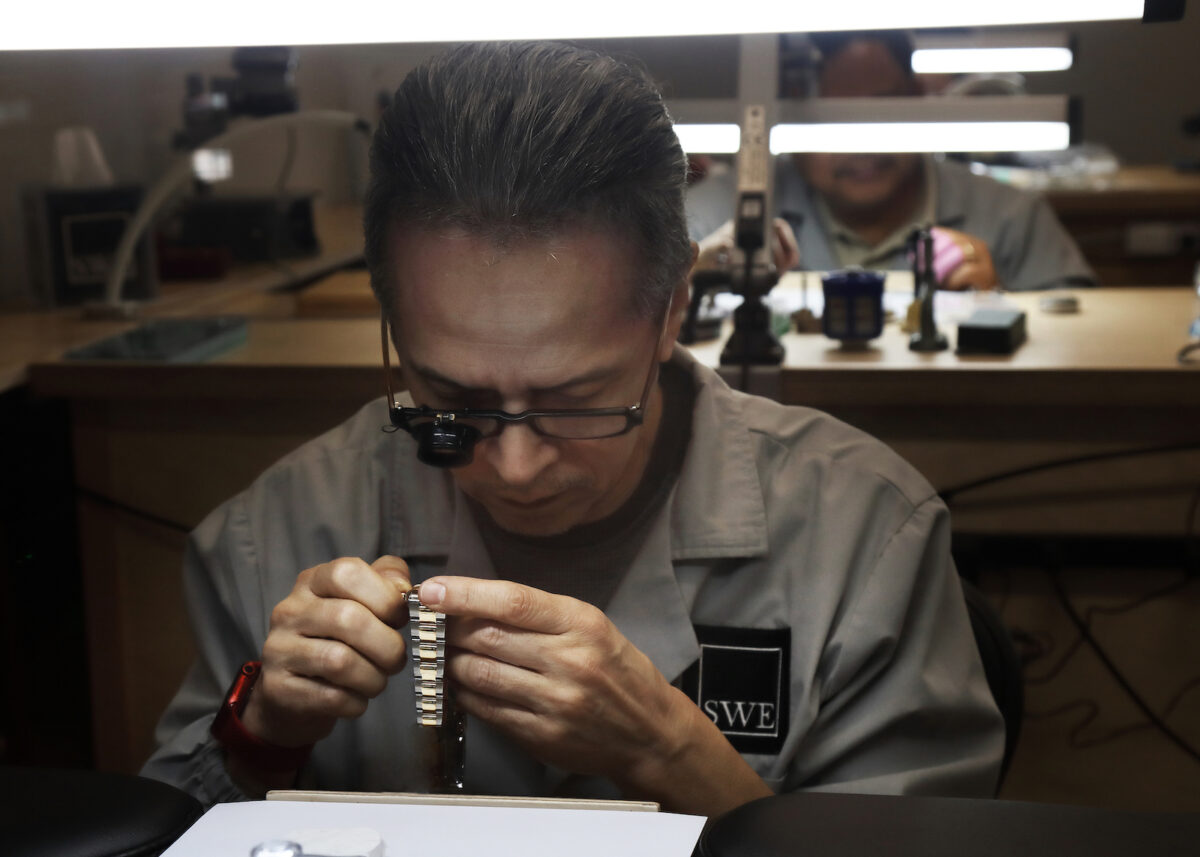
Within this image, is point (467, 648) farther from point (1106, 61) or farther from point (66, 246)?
point (1106, 61)

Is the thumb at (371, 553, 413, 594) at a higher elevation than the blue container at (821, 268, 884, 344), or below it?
below

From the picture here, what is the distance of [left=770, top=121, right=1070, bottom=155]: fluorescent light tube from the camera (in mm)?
1555

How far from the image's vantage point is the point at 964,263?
2100mm

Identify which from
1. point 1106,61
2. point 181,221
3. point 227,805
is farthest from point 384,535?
point 1106,61

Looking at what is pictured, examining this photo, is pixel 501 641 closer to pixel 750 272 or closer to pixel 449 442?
pixel 449 442

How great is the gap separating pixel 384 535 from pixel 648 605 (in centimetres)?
19

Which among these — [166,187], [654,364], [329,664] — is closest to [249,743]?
[329,664]

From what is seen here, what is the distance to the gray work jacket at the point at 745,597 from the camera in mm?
805

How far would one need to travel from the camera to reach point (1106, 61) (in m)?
4.20

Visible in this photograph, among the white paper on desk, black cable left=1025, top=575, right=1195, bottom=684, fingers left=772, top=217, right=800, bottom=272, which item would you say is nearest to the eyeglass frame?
the white paper on desk

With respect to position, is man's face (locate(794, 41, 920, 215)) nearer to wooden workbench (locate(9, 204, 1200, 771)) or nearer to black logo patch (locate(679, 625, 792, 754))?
wooden workbench (locate(9, 204, 1200, 771))

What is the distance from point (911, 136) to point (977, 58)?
1.55m

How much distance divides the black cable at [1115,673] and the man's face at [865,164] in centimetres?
115

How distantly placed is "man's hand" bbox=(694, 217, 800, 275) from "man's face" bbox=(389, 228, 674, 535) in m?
0.52
